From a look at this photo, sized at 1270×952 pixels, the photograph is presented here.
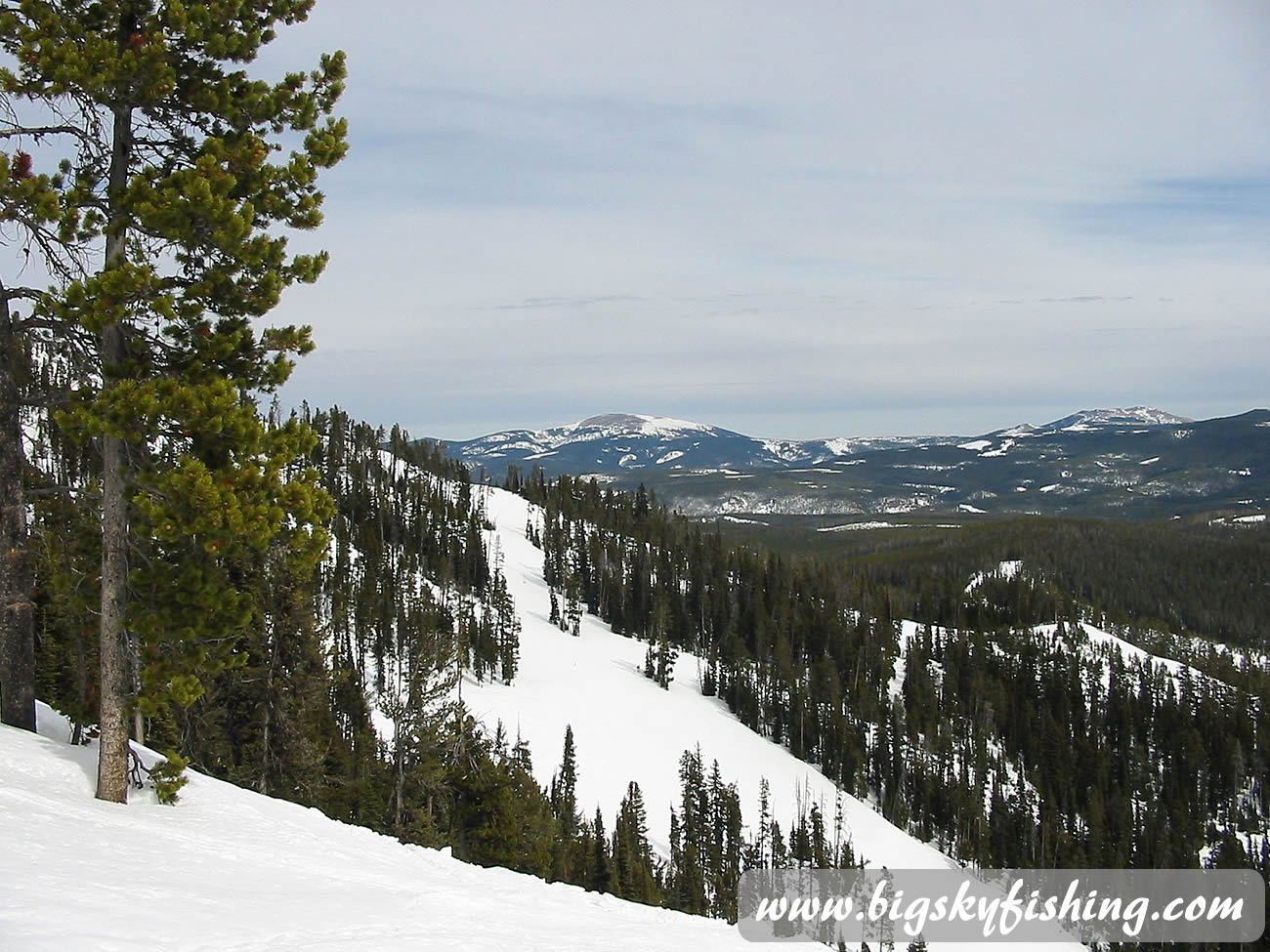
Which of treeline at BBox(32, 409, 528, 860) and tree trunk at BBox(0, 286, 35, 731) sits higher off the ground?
tree trunk at BBox(0, 286, 35, 731)

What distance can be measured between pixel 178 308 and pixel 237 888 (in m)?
7.24

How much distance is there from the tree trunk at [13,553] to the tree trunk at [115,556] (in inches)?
52.3

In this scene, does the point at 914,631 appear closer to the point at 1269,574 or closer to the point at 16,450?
the point at 1269,574

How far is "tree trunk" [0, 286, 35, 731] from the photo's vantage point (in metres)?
11.5

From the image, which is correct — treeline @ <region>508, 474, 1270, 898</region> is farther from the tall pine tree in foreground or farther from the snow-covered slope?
the tall pine tree in foreground

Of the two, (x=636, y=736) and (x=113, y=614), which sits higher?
(x=113, y=614)

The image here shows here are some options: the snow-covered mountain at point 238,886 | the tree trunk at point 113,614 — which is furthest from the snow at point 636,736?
the tree trunk at point 113,614

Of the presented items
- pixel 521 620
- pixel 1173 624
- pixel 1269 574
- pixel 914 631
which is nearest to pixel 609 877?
pixel 521 620

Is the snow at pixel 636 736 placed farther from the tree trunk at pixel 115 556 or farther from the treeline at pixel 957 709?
the tree trunk at pixel 115 556

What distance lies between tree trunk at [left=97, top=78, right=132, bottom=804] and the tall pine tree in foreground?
0.02 m

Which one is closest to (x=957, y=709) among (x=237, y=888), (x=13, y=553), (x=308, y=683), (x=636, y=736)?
(x=636, y=736)

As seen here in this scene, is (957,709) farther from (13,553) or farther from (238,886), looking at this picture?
(13,553)

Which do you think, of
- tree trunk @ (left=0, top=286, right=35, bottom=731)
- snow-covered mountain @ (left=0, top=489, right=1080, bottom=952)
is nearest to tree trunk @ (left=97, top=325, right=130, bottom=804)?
snow-covered mountain @ (left=0, top=489, right=1080, bottom=952)

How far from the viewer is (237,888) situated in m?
8.81
